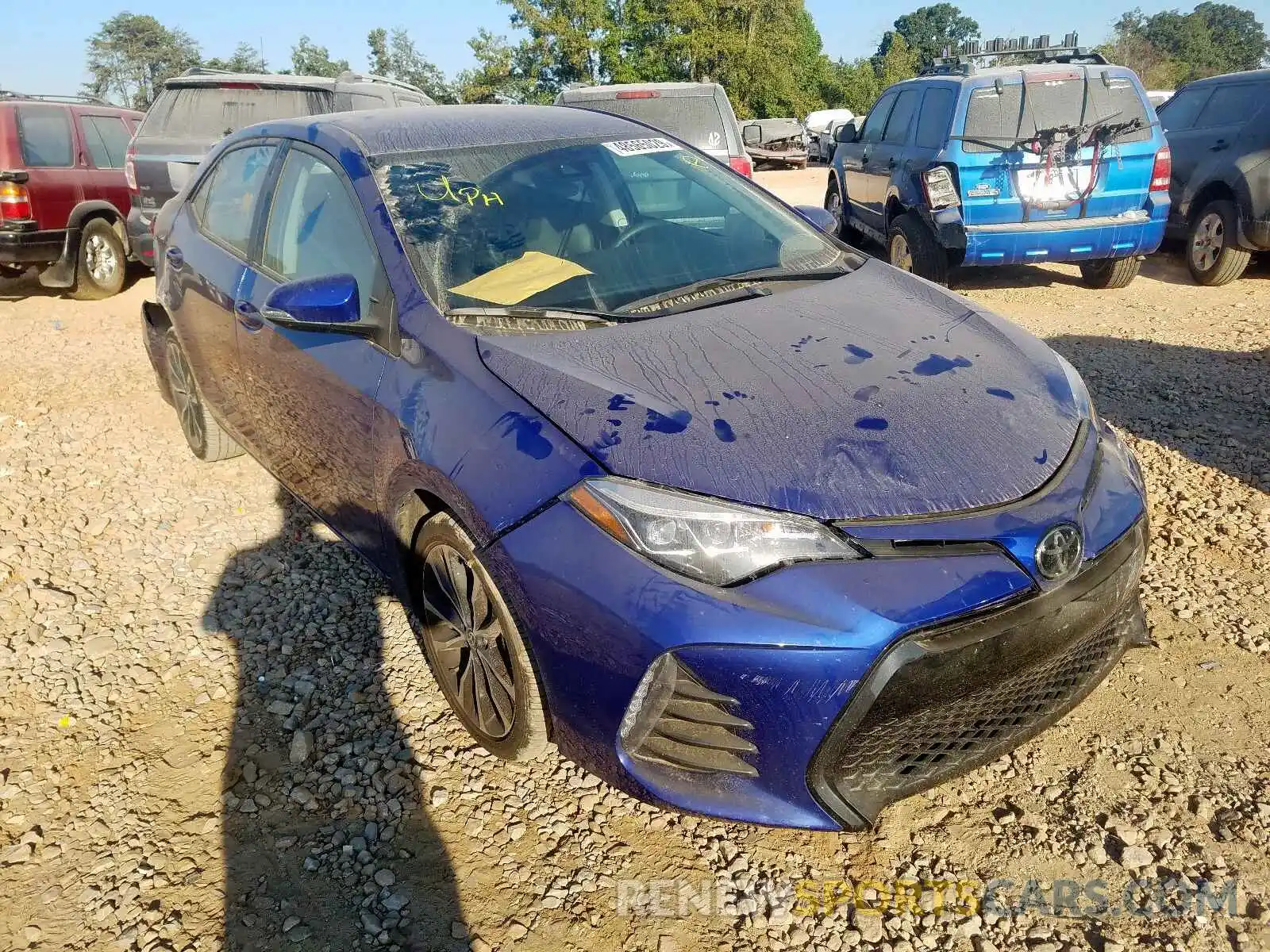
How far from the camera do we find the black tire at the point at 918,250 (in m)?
7.16

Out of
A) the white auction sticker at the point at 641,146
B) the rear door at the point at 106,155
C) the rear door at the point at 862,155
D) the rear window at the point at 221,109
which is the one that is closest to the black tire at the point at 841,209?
the rear door at the point at 862,155

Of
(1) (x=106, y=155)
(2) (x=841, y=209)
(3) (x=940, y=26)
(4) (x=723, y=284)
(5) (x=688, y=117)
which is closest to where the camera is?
(4) (x=723, y=284)

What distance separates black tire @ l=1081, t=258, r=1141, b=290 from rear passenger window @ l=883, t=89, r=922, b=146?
1857 millimetres

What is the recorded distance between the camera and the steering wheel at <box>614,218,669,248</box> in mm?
3069

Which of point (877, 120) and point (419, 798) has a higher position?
point (877, 120)

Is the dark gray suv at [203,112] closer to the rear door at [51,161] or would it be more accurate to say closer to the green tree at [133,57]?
the rear door at [51,161]

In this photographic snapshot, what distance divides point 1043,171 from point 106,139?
867 centimetres

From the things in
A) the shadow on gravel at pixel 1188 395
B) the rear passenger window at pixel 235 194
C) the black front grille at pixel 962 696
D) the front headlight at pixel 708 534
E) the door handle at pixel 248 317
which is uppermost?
the rear passenger window at pixel 235 194

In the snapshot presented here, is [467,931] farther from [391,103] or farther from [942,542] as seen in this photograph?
[391,103]

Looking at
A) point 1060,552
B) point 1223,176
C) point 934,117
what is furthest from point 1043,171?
point 1060,552

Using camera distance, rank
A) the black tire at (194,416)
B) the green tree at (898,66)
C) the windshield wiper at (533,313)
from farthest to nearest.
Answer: the green tree at (898,66), the black tire at (194,416), the windshield wiper at (533,313)

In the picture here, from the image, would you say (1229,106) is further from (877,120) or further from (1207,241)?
(877,120)

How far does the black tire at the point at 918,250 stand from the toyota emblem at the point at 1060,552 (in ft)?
17.5

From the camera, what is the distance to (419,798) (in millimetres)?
2504
